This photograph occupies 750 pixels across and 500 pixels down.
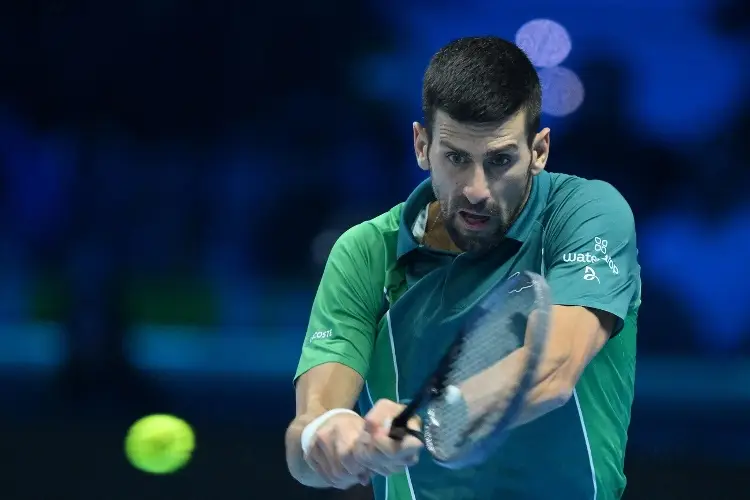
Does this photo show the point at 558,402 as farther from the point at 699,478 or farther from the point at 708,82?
the point at 708,82

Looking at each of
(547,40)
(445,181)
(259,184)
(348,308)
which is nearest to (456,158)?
(445,181)

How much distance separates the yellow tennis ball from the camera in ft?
15.8

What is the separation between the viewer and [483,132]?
2.14m

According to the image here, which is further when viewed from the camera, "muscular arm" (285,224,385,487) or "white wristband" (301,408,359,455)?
"muscular arm" (285,224,385,487)

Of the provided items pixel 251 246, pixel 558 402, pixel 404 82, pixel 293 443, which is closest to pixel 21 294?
pixel 251 246

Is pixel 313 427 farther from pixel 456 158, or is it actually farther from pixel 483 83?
pixel 483 83

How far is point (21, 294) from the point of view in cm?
608

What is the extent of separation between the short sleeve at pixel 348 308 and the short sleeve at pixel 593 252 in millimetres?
381

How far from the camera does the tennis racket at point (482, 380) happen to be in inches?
70.9

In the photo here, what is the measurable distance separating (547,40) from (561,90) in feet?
0.86

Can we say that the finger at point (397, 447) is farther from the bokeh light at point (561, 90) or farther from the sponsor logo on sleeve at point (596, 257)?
the bokeh light at point (561, 90)

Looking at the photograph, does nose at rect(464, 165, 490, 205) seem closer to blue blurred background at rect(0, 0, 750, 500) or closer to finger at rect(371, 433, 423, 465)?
finger at rect(371, 433, 423, 465)

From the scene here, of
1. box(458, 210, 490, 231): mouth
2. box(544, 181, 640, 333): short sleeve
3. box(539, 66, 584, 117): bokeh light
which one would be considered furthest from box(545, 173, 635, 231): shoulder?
box(539, 66, 584, 117): bokeh light

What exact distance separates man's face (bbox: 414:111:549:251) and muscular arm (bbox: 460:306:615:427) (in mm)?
A: 255
